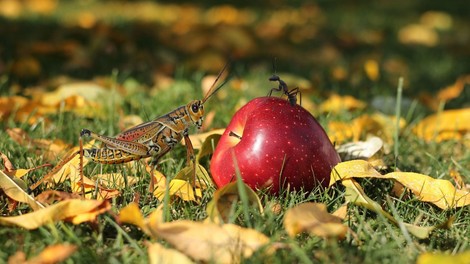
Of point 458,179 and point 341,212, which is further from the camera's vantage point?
point 458,179

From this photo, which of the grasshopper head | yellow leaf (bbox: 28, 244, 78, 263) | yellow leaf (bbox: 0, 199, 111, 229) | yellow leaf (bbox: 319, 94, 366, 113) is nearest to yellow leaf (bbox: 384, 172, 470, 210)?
the grasshopper head

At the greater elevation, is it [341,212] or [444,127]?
[341,212]

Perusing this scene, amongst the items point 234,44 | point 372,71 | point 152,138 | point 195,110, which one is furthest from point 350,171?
point 234,44

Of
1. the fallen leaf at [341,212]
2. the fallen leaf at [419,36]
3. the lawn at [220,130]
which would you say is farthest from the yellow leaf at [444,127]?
the fallen leaf at [419,36]

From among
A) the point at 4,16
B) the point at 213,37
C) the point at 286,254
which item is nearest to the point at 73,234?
the point at 286,254

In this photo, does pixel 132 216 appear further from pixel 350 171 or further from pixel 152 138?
pixel 350 171

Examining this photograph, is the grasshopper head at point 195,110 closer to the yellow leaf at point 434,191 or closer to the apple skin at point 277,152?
the apple skin at point 277,152
